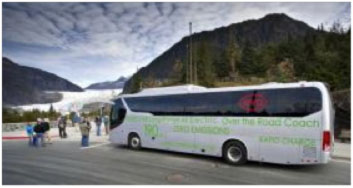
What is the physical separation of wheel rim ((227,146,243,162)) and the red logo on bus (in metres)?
1.51

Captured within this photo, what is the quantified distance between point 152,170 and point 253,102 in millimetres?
4121

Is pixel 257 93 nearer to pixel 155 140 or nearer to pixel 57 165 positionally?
pixel 155 140

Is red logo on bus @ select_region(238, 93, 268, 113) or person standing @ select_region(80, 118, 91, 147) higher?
red logo on bus @ select_region(238, 93, 268, 113)

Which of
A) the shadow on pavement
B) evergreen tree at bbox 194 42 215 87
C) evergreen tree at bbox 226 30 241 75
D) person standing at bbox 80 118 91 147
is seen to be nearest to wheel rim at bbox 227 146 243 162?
the shadow on pavement

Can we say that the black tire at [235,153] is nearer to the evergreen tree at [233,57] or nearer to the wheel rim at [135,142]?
the wheel rim at [135,142]

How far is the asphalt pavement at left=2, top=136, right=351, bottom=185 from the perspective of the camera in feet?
28.9

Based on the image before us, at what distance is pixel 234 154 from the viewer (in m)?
11.2

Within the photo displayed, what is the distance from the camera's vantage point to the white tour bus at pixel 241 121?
31.5 feet

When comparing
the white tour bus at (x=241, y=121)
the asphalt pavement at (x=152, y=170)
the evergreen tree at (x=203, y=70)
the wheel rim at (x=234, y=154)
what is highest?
the evergreen tree at (x=203, y=70)

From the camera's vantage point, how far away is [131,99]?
1469 cm

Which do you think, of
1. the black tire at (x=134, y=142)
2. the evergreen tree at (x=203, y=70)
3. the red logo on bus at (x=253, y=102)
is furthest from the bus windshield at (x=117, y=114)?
the evergreen tree at (x=203, y=70)

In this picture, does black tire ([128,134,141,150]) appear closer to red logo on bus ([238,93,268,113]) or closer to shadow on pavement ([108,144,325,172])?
shadow on pavement ([108,144,325,172])

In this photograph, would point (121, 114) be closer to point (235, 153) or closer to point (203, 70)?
point (235, 153)

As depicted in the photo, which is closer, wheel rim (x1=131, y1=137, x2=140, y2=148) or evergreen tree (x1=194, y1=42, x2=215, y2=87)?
wheel rim (x1=131, y1=137, x2=140, y2=148)
